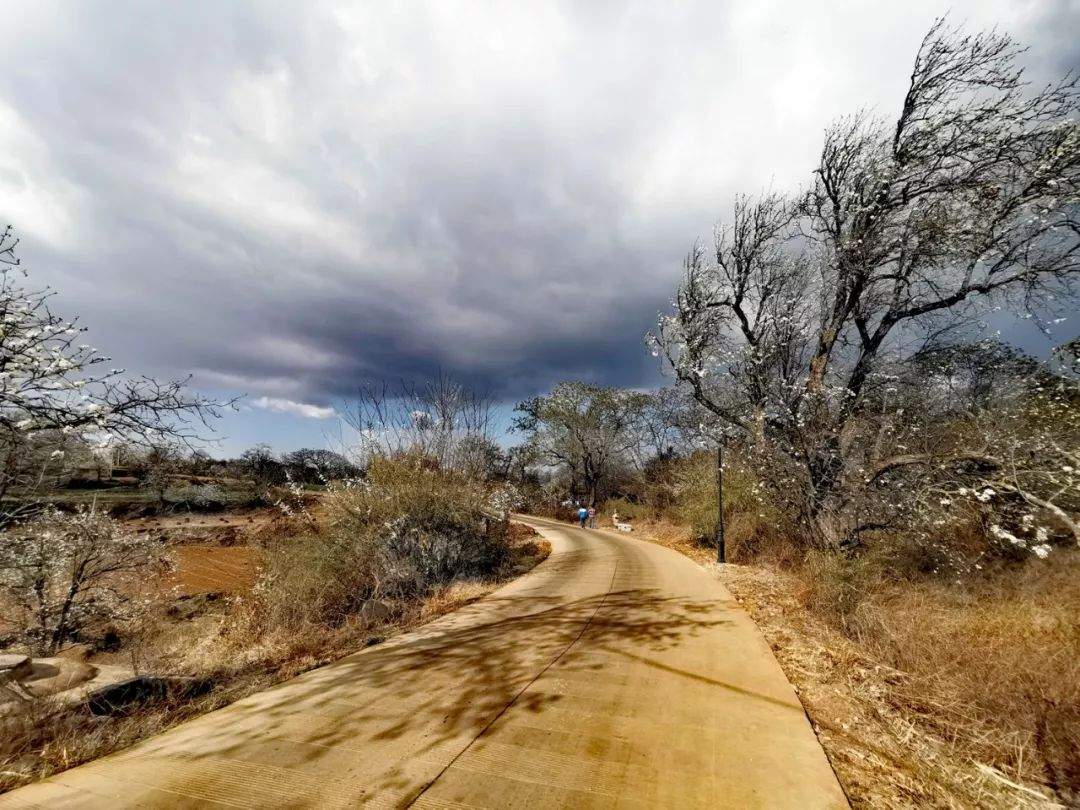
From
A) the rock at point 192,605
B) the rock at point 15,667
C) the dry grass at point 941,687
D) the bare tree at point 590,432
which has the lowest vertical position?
the rock at point 192,605

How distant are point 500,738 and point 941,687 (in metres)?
4.53

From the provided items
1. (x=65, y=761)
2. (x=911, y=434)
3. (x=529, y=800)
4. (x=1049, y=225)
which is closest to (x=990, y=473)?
(x=911, y=434)

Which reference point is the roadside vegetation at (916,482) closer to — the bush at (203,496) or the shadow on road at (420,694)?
the shadow on road at (420,694)

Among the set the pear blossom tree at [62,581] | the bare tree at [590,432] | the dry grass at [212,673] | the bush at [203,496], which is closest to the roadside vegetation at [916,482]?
the dry grass at [212,673]

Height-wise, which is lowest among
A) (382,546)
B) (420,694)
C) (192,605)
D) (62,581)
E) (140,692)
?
(192,605)

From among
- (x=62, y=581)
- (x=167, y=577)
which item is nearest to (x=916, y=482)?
(x=62, y=581)

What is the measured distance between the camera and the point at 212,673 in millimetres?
5184

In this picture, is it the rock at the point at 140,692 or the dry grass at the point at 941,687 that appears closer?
the dry grass at the point at 941,687

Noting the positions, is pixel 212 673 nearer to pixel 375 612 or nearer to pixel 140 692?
pixel 140 692

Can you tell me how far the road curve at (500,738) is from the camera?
9.68 ft

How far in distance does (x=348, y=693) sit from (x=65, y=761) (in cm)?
199

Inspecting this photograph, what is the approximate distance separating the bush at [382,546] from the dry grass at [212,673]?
1.93 feet

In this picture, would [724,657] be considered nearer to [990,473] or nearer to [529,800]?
→ [529,800]

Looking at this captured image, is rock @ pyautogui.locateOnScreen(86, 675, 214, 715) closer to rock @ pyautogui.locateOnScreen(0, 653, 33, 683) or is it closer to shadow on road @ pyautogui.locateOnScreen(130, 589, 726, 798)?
shadow on road @ pyautogui.locateOnScreen(130, 589, 726, 798)
